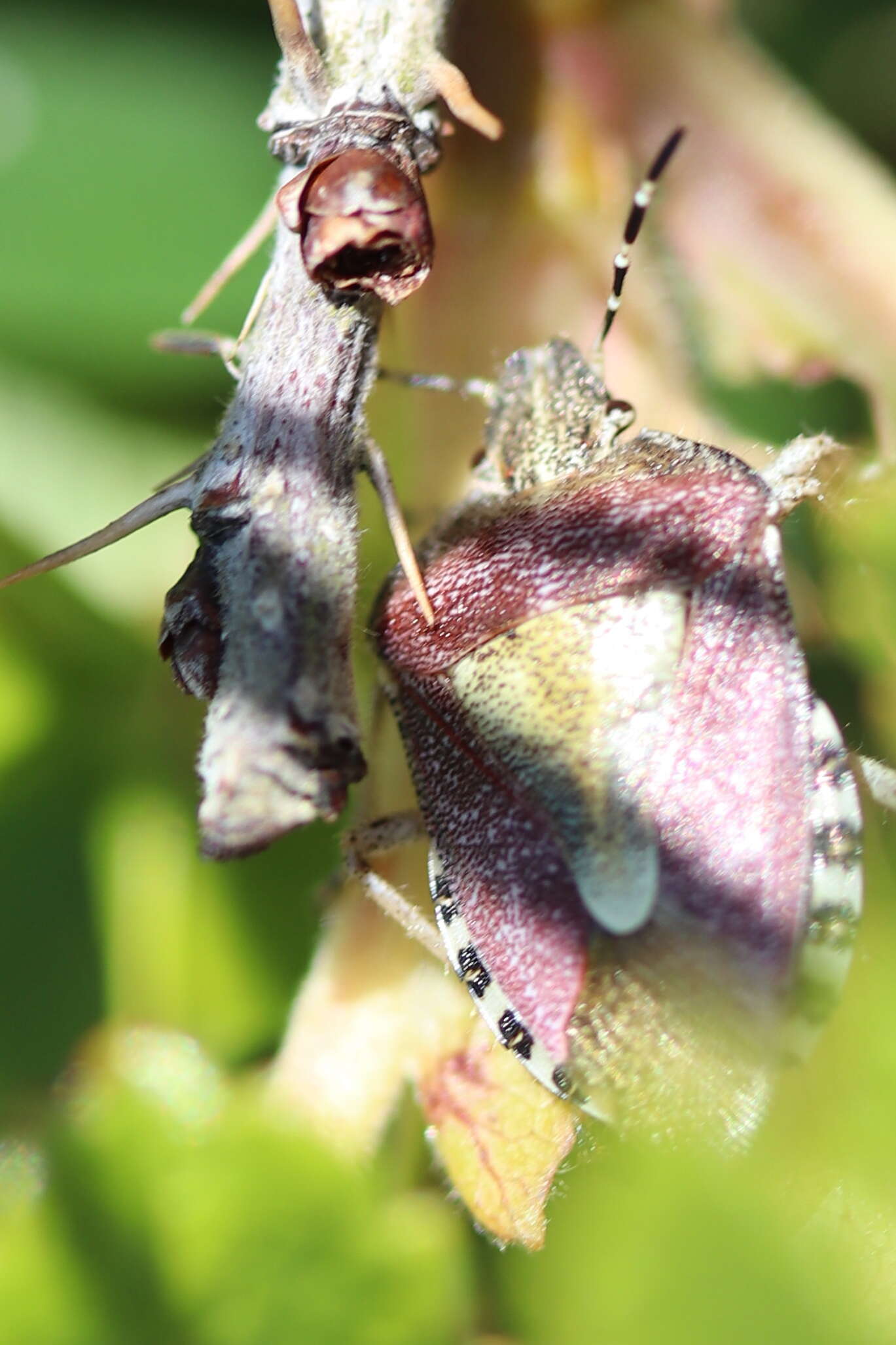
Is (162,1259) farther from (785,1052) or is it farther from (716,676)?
(716,676)

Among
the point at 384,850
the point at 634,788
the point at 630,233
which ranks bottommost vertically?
the point at 384,850

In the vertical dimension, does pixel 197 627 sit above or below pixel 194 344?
below

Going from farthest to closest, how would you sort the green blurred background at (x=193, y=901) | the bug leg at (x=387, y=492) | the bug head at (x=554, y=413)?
1. the bug head at (x=554, y=413)
2. the bug leg at (x=387, y=492)
3. the green blurred background at (x=193, y=901)

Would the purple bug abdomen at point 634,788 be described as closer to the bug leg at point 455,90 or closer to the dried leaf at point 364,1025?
the dried leaf at point 364,1025

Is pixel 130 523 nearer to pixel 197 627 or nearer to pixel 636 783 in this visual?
pixel 197 627

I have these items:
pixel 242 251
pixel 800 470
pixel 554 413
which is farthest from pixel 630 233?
pixel 242 251

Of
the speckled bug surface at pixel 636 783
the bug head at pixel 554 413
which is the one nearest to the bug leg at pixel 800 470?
the speckled bug surface at pixel 636 783
